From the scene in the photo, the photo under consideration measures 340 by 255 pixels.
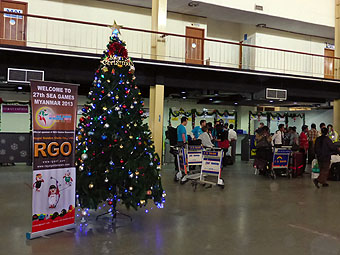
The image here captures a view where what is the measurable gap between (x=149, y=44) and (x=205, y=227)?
34.4 ft

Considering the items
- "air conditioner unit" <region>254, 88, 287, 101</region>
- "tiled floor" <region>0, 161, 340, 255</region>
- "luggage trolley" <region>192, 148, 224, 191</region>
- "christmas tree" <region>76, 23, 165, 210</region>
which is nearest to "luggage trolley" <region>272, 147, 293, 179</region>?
"tiled floor" <region>0, 161, 340, 255</region>

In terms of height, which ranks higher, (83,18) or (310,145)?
(83,18)

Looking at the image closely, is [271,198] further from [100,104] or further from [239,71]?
[239,71]

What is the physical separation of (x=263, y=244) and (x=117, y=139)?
2.46 metres

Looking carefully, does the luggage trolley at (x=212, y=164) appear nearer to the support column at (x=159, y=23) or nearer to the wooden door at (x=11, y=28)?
the support column at (x=159, y=23)

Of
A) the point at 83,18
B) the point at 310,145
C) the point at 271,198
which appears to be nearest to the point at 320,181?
the point at 271,198

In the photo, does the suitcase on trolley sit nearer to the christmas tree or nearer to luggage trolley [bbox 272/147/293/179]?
luggage trolley [bbox 272/147/293/179]

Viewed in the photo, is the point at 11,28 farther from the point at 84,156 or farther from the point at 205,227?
the point at 205,227

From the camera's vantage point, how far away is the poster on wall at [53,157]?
4238 millimetres

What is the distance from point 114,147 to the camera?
4883 mm

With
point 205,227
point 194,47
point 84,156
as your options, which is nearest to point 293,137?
point 194,47

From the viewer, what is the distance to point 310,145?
13.0 metres

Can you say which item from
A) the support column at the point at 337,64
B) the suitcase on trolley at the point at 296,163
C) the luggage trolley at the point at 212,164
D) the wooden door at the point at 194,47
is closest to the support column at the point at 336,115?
the support column at the point at 337,64

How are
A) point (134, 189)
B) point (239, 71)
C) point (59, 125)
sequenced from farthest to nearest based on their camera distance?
point (239, 71)
point (134, 189)
point (59, 125)
